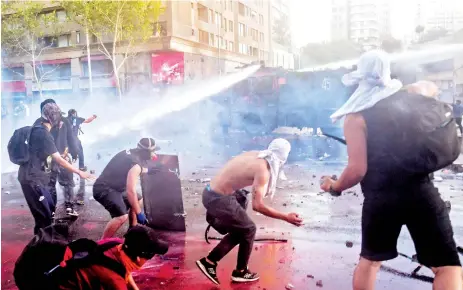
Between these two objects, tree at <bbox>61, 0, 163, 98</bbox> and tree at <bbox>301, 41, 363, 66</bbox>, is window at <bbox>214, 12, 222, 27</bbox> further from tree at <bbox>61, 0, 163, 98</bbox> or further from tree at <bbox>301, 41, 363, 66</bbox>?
tree at <bbox>301, 41, 363, 66</bbox>

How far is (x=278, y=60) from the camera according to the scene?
427cm

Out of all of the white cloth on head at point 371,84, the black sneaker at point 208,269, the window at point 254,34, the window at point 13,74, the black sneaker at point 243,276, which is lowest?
the black sneaker at point 243,276

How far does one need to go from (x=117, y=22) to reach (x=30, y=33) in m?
0.92

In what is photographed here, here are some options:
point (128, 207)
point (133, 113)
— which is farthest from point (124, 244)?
point (133, 113)

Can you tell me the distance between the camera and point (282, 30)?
419 cm

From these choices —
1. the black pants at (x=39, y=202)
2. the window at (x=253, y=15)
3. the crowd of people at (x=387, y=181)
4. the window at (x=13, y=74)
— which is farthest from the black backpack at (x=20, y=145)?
the window at (x=253, y=15)

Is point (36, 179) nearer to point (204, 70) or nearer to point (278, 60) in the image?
point (204, 70)

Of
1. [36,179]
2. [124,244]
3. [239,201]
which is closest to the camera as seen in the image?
[124,244]

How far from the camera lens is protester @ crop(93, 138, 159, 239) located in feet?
13.2

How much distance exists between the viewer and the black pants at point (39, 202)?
169 inches

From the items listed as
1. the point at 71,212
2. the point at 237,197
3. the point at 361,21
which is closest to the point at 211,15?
the point at 361,21

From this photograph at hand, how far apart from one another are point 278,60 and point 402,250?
6.70 ft

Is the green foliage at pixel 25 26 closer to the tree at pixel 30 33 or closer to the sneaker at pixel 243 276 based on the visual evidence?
the tree at pixel 30 33

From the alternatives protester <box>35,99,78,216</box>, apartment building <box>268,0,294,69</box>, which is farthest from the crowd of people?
protester <box>35,99,78,216</box>
